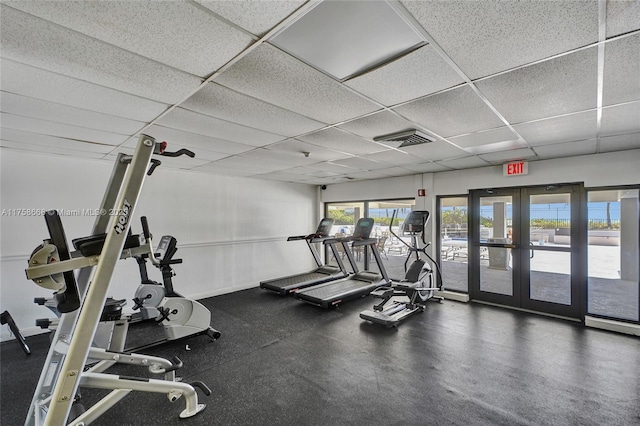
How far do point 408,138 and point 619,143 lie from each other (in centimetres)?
270

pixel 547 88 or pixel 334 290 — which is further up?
pixel 547 88

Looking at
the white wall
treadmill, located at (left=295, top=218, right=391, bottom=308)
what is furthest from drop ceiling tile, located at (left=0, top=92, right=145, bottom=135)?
treadmill, located at (left=295, top=218, right=391, bottom=308)

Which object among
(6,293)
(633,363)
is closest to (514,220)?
(633,363)

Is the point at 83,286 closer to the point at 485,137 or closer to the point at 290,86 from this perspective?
the point at 290,86

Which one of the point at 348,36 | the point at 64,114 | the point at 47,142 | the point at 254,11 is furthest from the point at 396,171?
the point at 47,142

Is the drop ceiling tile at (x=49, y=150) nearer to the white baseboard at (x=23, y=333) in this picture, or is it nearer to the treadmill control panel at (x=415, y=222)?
the white baseboard at (x=23, y=333)

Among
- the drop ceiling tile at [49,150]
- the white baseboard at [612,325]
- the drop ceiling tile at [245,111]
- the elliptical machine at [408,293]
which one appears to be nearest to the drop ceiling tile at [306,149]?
the drop ceiling tile at [245,111]

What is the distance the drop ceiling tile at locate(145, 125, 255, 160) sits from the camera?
9.98 ft

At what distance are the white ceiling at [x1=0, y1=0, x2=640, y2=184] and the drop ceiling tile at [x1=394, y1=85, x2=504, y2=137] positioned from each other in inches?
0.7

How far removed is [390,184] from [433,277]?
2198mm

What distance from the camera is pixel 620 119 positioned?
8.68 feet

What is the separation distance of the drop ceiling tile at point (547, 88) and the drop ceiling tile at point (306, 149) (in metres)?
2.05

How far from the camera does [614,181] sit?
12.6 feet

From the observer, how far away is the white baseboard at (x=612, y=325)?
369 centimetres
